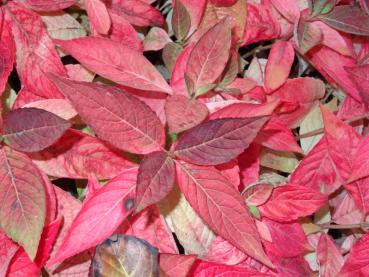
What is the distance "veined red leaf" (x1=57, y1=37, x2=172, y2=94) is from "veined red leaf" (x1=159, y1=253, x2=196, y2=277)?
20cm

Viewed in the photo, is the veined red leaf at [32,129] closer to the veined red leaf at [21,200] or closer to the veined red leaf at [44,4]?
the veined red leaf at [21,200]

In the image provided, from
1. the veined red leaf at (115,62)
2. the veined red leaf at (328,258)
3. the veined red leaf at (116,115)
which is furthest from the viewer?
the veined red leaf at (328,258)

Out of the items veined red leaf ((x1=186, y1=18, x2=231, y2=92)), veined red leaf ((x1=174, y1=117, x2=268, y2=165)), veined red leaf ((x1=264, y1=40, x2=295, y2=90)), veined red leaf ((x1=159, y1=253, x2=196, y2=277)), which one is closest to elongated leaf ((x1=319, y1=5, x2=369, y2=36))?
veined red leaf ((x1=264, y1=40, x2=295, y2=90))

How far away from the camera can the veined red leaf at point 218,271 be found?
693 mm

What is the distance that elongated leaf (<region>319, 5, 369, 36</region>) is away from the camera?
80 cm

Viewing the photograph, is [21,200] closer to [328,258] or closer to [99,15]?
[99,15]

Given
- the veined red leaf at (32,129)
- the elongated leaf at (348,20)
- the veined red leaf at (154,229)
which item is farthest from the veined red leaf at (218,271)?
the elongated leaf at (348,20)

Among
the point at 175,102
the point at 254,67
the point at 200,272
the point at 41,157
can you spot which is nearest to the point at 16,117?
the point at 41,157

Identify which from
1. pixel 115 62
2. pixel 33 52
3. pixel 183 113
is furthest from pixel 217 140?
pixel 33 52

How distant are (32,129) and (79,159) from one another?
0.09 m

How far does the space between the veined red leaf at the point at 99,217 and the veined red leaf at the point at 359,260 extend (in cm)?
31

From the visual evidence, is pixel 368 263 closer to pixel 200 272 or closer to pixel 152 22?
pixel 200 272

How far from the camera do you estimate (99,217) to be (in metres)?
0.63

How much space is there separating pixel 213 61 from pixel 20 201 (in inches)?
11.0
